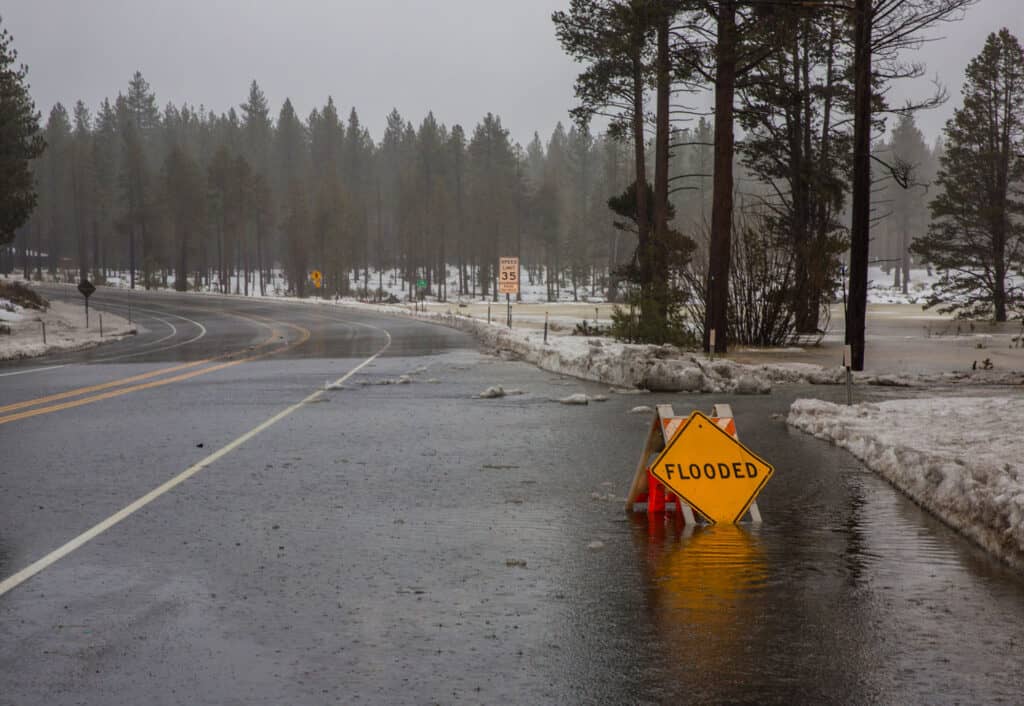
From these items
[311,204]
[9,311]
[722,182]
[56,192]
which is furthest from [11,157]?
[56,192]

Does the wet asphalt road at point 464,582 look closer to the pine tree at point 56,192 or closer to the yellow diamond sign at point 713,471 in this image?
the yellow diamond sign at point 713,471

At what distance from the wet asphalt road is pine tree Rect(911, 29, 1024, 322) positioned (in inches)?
1394

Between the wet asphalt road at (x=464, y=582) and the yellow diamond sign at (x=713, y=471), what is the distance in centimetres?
33

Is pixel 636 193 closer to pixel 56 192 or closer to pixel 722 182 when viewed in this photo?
pixel 722 182

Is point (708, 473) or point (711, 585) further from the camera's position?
point (708, 473)

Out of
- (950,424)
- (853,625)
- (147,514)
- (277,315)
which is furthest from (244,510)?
(277,315)

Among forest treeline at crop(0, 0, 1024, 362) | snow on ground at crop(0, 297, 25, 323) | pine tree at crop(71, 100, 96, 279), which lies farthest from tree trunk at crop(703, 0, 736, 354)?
pine tree at crop(71, 100, 96, 279)

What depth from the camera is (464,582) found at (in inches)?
246

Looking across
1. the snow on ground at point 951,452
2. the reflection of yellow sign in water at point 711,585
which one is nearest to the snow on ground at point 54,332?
the snow on ground at point 951,452

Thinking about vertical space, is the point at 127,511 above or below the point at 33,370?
above

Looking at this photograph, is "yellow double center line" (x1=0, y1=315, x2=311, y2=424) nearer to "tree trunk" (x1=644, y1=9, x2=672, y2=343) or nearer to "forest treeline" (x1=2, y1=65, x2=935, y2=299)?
"tree trunk" (x1=644, y1=9, x2=672, y2=343)

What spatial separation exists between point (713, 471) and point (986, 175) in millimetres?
43775

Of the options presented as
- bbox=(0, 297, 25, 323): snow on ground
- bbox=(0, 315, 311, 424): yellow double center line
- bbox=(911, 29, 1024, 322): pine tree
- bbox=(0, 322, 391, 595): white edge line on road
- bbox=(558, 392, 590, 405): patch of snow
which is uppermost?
bbox=(911, 29, 1024, 322): pine tree

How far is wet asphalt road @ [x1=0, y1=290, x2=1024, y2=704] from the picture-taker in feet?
15.1
